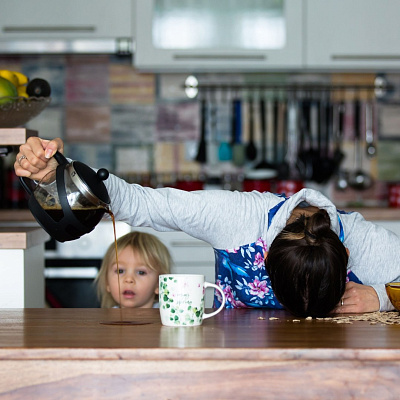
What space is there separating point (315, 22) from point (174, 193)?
1877 mm

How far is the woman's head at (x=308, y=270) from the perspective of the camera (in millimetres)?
1104

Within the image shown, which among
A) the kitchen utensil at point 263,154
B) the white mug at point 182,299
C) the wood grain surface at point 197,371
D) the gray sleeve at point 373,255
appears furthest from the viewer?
the kitchen utensil at point 263,154

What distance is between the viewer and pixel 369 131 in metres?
3.29

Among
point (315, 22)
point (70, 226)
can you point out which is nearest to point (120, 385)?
point (70, 226)

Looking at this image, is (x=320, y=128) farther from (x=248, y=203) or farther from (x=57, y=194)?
(x=57, y=194)

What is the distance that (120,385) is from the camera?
0.87 m

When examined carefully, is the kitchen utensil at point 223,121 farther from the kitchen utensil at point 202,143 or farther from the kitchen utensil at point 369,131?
the kitchen utensil at point 369,131

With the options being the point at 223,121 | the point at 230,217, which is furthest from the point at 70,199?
the point at 223,121

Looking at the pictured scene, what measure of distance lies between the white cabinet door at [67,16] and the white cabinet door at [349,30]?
32.9 inches

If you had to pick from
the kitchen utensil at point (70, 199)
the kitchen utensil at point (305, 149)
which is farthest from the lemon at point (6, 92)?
the kitchen utensil at point (305, 149)

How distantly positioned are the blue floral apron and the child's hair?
614 millimetres

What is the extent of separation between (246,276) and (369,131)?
2122mm

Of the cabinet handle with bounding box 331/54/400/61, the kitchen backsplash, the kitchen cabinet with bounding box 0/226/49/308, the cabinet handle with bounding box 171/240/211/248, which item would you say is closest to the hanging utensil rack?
the kitchen backsplash

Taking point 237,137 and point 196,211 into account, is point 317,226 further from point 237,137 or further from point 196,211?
point 237,137
